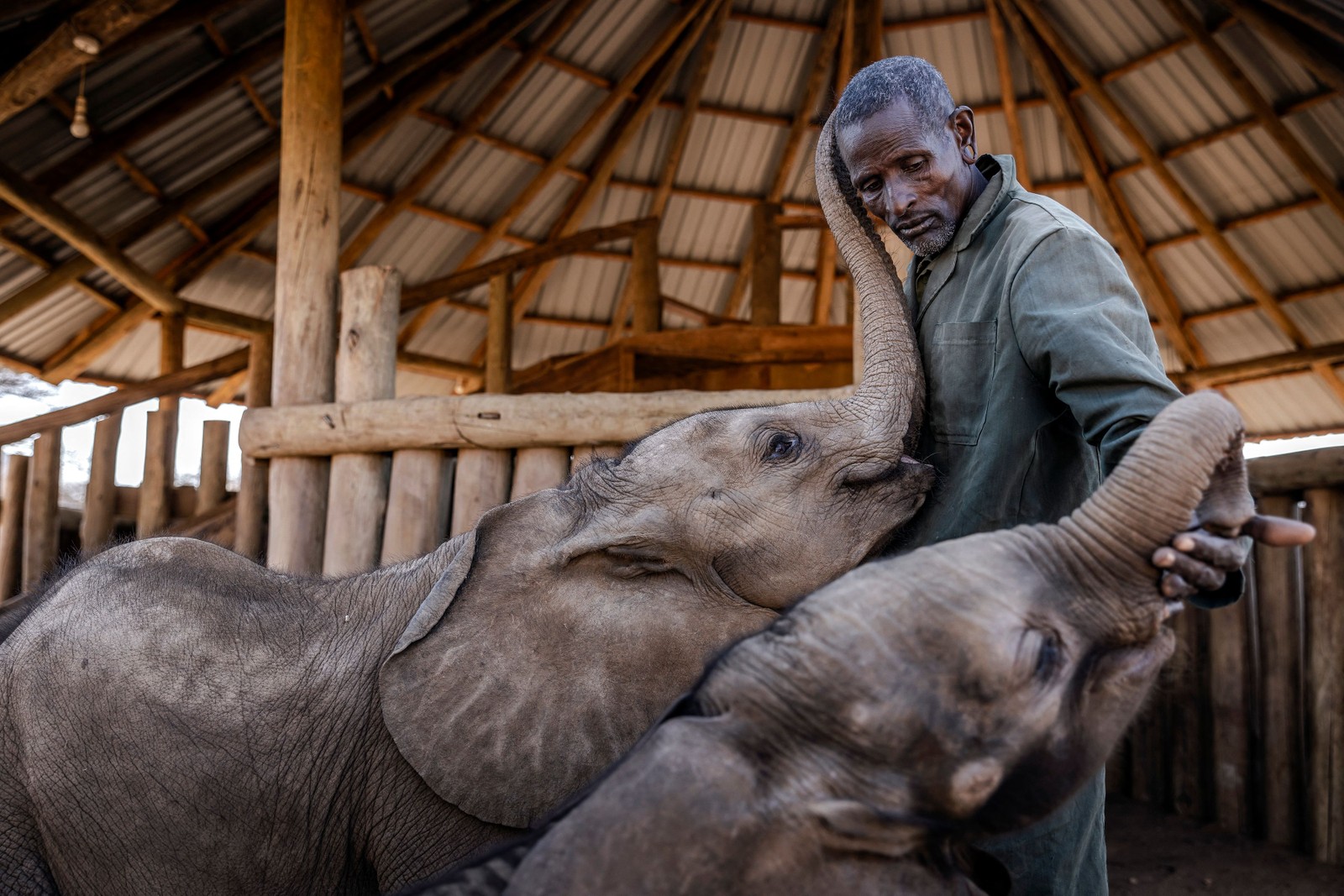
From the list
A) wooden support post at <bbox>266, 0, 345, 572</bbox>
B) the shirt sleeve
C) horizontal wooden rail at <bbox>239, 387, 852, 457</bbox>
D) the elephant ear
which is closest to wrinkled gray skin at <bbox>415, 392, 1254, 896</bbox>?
the shirt sleeve

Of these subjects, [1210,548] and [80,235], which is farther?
[80,235]

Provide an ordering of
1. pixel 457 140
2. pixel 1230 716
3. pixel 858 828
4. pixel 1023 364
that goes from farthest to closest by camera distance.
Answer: pixel 457 140 → pixel 1230 716 → pixel 1023 364 → pixel 858 828

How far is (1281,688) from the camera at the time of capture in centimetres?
557

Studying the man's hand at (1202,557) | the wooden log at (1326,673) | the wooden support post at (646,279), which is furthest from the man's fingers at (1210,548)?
the wooden support post at (646,279)

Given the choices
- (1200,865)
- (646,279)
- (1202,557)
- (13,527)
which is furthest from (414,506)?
(646,279)

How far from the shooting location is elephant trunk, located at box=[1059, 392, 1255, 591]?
5.53 feet

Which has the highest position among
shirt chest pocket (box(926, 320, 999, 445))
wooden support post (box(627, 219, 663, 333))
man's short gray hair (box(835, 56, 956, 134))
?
wooden support post (box(627, 219, 663, 333))

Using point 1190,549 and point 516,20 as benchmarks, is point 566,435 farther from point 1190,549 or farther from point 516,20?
point 516,20

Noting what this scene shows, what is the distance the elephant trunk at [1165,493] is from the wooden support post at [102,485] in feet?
24.7

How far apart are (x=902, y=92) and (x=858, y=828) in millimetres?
1688

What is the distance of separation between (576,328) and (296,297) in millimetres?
11104

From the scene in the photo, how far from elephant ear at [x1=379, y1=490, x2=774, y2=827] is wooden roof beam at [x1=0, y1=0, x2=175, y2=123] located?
5.02 meters

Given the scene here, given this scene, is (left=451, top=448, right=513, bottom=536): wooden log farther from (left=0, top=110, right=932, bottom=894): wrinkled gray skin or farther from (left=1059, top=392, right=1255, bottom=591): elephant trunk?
(left=1059, top=392, right=1255, bottom=591): elephant trunk

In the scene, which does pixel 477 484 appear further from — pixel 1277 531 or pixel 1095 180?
pixel 1095 180
